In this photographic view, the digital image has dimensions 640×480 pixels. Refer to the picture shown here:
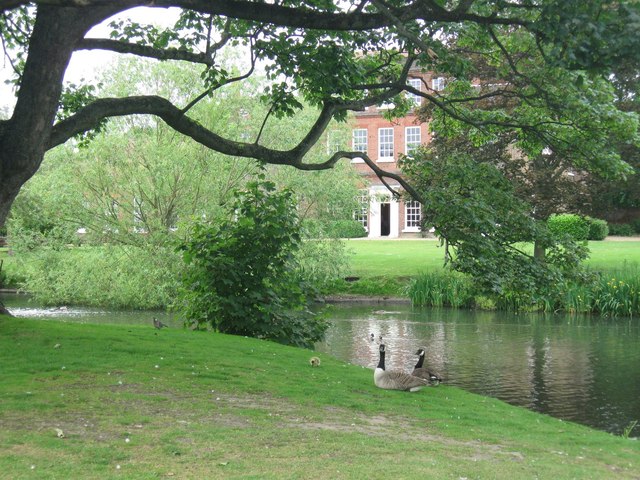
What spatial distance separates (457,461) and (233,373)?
4.28 meters

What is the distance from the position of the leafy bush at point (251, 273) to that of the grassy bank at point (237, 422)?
2.04 metres

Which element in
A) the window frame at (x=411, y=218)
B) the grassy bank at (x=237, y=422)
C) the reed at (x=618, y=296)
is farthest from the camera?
the window frame at (x=411, y=218)

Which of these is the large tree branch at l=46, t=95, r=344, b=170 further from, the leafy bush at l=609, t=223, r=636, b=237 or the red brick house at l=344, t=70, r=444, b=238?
the red brick house at l=344, t=70, r=444, b=238

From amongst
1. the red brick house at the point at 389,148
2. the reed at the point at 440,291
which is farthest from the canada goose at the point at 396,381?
the red brick house at the point at 389,148

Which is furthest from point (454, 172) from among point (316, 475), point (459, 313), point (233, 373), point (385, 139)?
point (385, 139)

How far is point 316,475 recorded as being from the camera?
6.31 m

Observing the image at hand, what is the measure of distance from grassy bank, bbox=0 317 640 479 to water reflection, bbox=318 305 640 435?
4.03m

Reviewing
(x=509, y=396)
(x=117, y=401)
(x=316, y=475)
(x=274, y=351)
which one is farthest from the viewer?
(x=509, y=396)

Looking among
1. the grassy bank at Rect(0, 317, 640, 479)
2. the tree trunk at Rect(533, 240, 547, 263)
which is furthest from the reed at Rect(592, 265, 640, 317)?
the grassy bank at Rect(0, 317, 640, 479)

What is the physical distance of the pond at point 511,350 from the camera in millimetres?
15180

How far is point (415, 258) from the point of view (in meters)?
38.4

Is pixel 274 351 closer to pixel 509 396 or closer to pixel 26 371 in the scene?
pixel 26 371

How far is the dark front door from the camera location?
191 feet

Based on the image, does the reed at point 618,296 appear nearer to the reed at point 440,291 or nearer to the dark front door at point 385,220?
the reed at point 440,291
